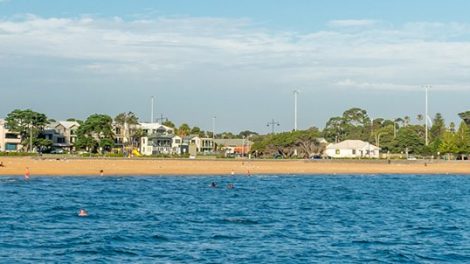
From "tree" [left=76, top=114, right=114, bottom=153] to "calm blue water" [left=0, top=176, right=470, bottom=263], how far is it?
3416 inches

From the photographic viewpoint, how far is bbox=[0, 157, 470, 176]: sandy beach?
94.0 m

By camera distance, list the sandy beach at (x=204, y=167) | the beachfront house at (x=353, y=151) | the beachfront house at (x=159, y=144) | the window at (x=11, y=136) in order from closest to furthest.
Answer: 1. the sandy beach at (x=204, y=167)
2. the window at (x=11, y=136)
3. the beachfront house at (x=353, y=151)
4. the beachfront house at (x=159, y=144)

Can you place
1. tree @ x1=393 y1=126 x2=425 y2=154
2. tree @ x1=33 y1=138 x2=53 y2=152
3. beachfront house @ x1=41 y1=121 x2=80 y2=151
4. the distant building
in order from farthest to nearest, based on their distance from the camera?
the distant building → tree @ x1=393 y1=126 x2=425 y2=154 → beachfront house @ x1=41 y1=121 x2=80 y2=151 → tree @ x1=33 y1=138 x2=53 y2=152

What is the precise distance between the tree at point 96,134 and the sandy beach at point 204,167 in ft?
133

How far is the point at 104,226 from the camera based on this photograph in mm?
38750

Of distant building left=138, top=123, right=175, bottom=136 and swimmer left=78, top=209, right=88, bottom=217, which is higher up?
distant building left=138, top=123, right=175, bottom=136

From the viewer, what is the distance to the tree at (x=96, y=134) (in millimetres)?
156100

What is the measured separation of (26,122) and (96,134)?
532 inches

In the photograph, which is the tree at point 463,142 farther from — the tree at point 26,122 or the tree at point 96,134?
the tree at point 26,122

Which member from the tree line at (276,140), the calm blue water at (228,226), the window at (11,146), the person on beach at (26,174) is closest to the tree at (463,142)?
the tree line at (276,140)

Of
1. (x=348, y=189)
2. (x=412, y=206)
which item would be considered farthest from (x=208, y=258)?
(x=348, y=189)

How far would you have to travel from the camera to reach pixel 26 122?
156625 mm

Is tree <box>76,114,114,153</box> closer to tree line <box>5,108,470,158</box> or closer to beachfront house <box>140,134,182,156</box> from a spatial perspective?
tree line <box>5,108,470,158</box>

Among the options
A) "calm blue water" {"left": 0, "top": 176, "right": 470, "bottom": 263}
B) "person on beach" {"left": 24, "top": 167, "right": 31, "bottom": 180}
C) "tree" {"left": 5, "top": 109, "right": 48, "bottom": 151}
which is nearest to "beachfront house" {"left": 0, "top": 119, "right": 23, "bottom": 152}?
"tree" {"left": 5, "top": 109, "right": 48, "bottom": 151}
